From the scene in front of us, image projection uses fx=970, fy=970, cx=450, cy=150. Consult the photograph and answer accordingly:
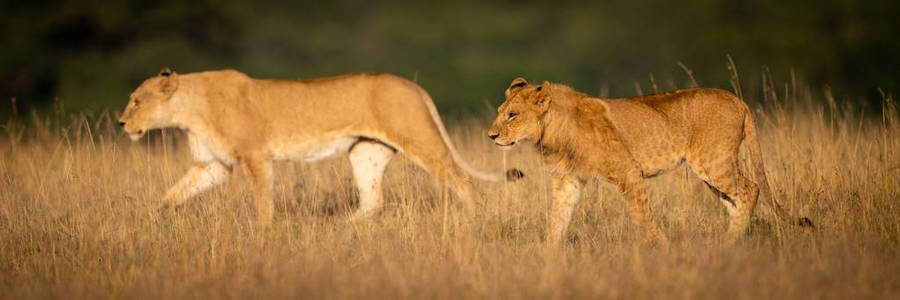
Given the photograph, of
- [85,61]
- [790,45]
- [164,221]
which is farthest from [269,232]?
[790,45]

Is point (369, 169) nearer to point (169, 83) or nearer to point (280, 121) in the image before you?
point (280, 121)

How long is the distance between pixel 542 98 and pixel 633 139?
730 millimetres

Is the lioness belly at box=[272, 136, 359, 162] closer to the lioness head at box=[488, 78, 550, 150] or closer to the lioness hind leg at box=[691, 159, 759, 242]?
the lioness head at box=[488, 78, 550, 150]

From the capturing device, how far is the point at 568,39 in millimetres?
41094

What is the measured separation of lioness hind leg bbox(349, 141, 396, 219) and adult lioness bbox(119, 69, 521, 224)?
263mm

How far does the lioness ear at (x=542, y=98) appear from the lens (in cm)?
600

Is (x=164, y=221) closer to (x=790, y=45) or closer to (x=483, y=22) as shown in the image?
(x=790, y=45)

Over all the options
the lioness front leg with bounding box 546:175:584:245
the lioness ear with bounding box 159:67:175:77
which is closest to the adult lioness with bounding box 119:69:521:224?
the lioness ear with bounding box 159:67:175:77

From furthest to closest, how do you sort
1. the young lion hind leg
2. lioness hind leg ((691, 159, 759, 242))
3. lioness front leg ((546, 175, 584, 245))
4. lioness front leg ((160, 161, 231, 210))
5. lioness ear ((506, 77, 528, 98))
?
lioness front leg ((160, 161, 231, 210))
lioness hind leg ((691, 159, 759, 242))
lioness front leg ((546, 175, 584, 245))
lioness ear ((506, 77, 528, 98))
the young lion hind leg

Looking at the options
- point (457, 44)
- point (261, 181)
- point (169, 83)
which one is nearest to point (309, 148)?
point (261, 181)

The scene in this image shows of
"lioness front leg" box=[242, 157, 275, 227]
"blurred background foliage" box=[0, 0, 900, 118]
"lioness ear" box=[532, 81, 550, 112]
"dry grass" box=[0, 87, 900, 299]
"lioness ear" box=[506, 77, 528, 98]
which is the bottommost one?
"dry grass" box=[0, 87, 900, 299]

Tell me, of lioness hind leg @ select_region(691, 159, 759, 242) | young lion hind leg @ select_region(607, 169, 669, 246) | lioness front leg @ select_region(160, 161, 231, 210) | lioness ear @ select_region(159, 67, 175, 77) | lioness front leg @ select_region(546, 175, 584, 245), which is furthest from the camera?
lioness front leg @ select_region(160, 161, 231, 210)

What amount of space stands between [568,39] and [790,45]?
14782 millimetres

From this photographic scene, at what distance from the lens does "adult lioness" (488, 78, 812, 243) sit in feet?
19.7
